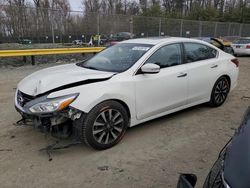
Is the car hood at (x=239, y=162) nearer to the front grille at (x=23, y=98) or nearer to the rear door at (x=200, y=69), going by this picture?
the front grille at (x=23, y=98)

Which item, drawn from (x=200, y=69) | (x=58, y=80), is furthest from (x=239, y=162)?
(x=200, y=69)

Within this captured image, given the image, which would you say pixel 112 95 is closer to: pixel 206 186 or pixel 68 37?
pixel 206 186

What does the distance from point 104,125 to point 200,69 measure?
2.36m

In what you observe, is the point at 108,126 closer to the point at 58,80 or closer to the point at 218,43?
the point at 58,80

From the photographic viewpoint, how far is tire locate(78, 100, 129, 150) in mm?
3650

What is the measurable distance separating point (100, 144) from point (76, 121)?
0.52m

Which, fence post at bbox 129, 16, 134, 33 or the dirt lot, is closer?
the dirt lot

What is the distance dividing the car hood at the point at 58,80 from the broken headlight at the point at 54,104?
0.23m

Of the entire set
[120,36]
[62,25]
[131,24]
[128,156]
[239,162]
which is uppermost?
[131,24]

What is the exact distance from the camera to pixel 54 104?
3555mm

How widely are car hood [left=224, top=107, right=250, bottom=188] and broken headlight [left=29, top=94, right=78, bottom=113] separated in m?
2.18

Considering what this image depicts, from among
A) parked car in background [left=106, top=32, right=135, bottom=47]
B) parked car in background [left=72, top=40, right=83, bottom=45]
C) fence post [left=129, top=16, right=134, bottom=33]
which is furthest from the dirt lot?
fence post [left=129, top=16, right=134, bottom=33]

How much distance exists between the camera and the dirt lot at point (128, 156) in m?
3.29

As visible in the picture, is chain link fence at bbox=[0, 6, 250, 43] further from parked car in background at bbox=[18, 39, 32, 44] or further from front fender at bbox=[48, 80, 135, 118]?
front fender at bbox=[48, 80, 135, 118]
